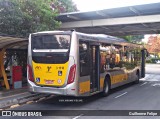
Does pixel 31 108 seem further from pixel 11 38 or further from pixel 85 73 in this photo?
pixel 11 38

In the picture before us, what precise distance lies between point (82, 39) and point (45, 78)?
7.25ft

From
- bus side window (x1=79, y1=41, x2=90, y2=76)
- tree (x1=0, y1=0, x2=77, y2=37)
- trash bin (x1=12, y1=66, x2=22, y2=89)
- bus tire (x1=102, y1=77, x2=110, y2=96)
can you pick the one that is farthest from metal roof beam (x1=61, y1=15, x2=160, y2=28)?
bus side window (x1=79, y1=41, x2=90, y2=76)

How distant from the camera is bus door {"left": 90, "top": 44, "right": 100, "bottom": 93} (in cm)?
1241

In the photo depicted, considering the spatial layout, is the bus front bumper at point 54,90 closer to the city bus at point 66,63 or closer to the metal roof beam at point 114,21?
the city bus at point 66,63

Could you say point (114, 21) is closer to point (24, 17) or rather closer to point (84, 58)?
point (24, 17)

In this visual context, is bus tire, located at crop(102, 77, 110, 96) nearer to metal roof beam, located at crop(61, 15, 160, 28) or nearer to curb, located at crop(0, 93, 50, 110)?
curb, located at crop(0, 93, 50, 110)

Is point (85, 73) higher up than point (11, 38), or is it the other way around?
point (11, 38)

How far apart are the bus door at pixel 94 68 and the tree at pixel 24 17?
8681 mm

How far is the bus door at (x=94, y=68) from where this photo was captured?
12.4m

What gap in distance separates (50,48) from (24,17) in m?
9.79

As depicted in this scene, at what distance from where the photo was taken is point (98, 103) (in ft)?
40.0

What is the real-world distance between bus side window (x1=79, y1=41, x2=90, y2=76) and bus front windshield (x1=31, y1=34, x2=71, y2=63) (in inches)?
25.1

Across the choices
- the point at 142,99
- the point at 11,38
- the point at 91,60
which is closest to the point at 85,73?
the point at 91,60

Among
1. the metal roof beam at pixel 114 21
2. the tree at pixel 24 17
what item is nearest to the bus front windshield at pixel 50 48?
the tree at pixel 24 17
